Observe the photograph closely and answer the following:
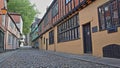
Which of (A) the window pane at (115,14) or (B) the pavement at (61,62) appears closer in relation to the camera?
(B) the pavement at (61,62)

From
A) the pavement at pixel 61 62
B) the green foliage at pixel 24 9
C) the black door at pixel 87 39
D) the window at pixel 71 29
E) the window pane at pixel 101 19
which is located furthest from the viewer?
the green foliage at pixel 24 9

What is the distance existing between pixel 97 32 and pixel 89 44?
195cm

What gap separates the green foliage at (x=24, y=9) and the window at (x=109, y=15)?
3926 cm

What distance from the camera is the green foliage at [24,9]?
47.3 meters

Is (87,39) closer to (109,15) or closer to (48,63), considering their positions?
(109,15)

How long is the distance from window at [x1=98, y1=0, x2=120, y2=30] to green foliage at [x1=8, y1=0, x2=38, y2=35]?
129 ft

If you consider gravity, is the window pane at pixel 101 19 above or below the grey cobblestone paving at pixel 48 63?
above

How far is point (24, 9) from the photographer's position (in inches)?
1884

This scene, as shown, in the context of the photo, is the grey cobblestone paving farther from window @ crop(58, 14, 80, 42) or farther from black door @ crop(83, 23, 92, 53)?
window @ crop(58, 14, 80, 42)

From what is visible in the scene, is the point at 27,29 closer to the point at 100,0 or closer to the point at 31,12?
the point at 31,12

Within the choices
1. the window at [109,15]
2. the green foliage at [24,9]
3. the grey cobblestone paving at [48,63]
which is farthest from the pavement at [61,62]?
the green foliage at [24,9]

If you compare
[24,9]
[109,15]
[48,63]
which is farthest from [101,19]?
[24,9]

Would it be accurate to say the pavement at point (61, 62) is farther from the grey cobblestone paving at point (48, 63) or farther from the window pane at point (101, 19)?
the window pane at point (101, 19)

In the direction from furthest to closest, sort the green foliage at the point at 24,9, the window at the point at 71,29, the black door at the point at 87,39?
1. the green foliage at the point at 24,9
2. the window at the point at 71,29
3. the black door at the point at 87,39
